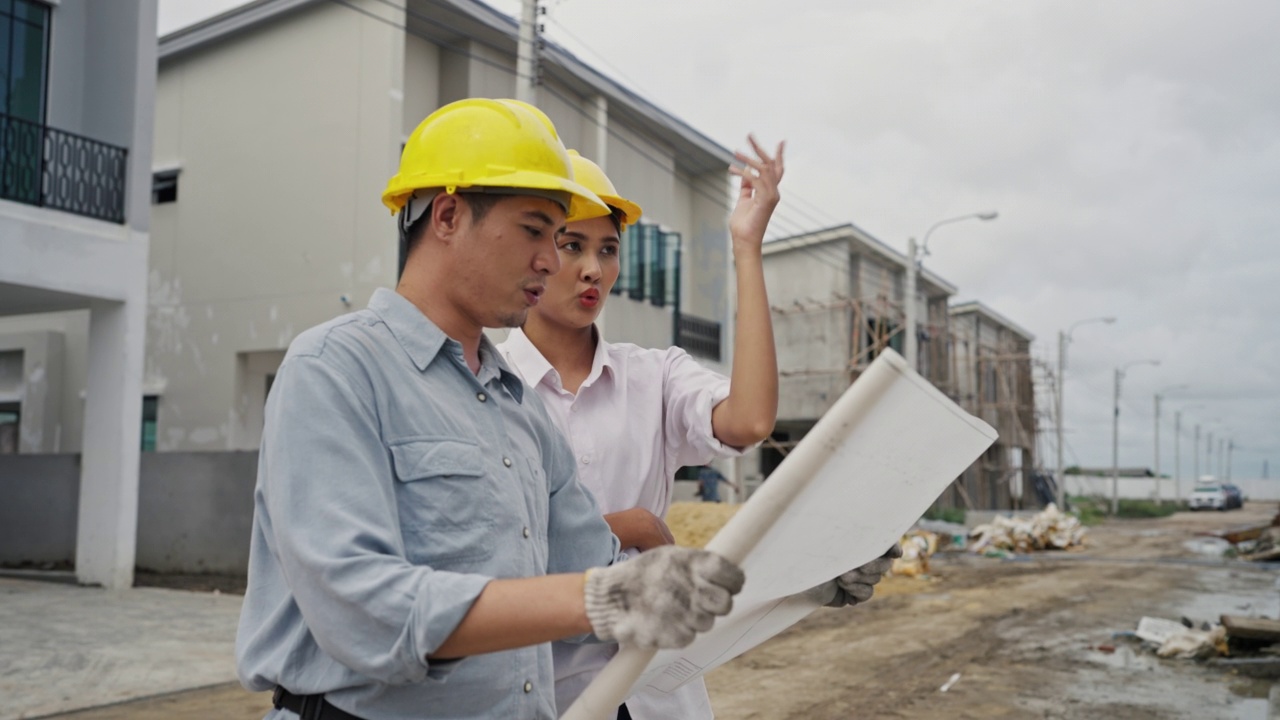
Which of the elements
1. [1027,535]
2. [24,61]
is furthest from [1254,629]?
[1027,535]

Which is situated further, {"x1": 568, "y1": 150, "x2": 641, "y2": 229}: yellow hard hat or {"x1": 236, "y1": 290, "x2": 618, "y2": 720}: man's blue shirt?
{"x1": 568, "y1": 150, "x2": 641, "y2": 229}: yellow hard hat

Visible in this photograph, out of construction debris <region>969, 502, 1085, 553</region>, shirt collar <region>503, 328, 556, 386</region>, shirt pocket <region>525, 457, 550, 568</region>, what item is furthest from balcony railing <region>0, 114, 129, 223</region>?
construction debris <region>969, 502, 1085, 553</region>

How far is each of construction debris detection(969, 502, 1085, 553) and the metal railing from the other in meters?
6.88

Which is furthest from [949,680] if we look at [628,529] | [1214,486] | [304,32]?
[1214,486]

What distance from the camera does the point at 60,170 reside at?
11.3 metres

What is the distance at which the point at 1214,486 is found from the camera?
58.9 metres

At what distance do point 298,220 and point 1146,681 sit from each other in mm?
11717

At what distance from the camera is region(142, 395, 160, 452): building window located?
1578cm

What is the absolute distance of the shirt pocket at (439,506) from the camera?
4.81ft

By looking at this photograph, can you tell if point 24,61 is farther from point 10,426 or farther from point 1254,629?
point 1254,629

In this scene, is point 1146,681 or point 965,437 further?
point 1146,681

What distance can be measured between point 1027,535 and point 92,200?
19.2 metres

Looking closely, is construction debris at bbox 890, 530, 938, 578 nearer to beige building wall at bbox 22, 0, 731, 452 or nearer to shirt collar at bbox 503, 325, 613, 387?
beige building wall at bbox 22, 0, 731, 452

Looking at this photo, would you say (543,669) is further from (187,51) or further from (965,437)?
(187,51)
